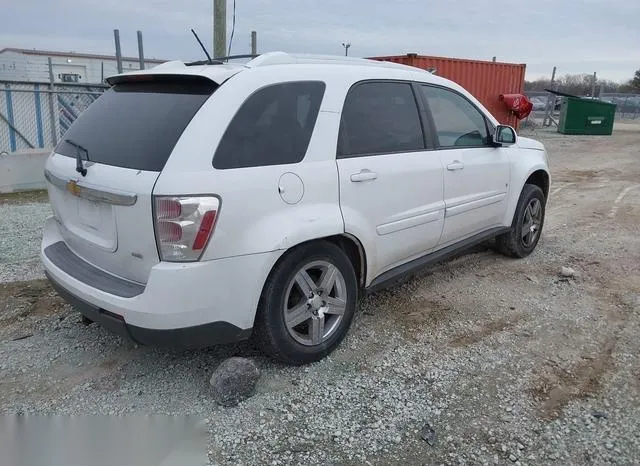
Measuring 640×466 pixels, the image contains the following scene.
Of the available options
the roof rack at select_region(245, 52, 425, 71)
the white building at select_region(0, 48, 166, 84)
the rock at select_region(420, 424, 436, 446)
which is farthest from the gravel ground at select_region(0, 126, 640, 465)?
the white building at select_region(0, 48, 166, 84)

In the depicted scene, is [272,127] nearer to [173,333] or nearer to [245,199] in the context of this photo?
[245,199]

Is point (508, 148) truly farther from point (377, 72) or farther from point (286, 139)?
point (286, 139)

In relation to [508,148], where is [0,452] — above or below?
below

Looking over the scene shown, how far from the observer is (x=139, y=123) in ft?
10.0

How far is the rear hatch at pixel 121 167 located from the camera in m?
2.77

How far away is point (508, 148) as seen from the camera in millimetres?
5094

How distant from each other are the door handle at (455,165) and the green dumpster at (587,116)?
2074 cm

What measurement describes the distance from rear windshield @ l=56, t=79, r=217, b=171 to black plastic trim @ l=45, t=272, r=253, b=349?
2.67 ft

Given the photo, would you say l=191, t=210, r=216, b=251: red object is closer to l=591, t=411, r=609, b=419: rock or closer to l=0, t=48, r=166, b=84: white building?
l=591, t=411, r=609, b=419: rock

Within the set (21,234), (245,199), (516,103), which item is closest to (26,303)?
(21,234)

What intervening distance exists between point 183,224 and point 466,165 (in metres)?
2.63

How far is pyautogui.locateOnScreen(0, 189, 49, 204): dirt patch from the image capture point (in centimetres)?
832

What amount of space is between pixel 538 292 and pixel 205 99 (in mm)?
3346

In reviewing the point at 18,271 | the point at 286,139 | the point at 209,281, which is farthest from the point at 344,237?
the point at 18,271
